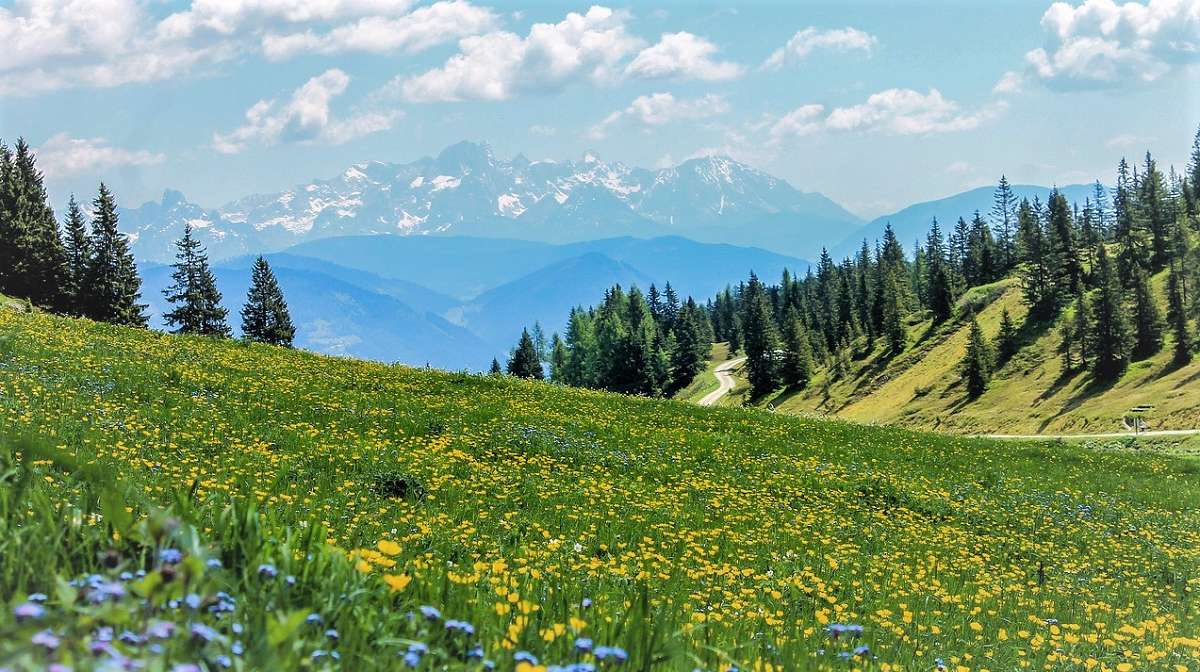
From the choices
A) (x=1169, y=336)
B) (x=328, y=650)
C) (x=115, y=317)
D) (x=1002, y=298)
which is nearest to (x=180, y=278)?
(x=115, y=317)

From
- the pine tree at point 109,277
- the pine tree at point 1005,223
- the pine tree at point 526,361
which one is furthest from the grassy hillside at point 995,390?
the pine tree at point 109,277

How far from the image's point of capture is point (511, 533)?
10508 mm

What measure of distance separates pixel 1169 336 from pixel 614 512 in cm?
11547

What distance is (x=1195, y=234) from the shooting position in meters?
124

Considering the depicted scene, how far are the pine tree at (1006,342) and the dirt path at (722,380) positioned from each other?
1652 inches

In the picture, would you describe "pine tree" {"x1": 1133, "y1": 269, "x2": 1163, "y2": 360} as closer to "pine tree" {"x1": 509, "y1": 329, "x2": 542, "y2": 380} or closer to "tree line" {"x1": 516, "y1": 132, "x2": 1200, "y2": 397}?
"tree line" {"x1": 516, "y1": 132, "x2": 1200, "y2": 397}

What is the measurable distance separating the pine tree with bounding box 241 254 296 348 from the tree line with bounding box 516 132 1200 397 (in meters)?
49.5

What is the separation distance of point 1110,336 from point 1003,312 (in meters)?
23.4

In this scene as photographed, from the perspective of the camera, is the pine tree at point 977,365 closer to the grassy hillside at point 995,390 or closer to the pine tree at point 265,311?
the grassy hillside at point 995,390

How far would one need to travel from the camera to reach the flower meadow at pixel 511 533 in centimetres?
334

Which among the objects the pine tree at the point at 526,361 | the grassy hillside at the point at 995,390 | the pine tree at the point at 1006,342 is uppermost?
the pine tree at the point at 526,361

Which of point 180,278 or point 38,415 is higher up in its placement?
point 180,278

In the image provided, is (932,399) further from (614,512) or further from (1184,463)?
(614,512)

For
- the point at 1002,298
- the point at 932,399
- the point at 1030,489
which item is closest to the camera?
the point at 1030,489
